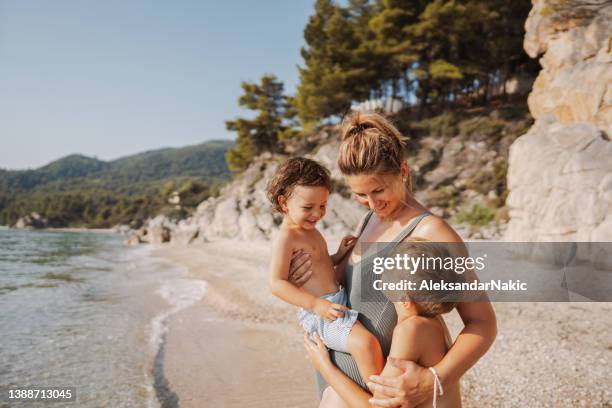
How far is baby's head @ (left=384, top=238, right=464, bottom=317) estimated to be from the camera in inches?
57.2

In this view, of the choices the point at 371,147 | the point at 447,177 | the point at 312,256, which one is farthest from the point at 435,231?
the point at 447,177

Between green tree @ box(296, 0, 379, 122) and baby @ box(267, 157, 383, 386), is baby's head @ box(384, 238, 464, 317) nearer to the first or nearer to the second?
baby @ box(267, 157, 383, 386)

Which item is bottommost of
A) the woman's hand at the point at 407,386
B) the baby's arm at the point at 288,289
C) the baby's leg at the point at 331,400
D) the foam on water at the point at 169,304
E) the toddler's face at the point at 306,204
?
the foam on water at the point at 169,304

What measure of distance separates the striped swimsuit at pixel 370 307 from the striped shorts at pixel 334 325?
0.05 m

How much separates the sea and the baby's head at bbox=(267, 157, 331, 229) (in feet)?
11.7

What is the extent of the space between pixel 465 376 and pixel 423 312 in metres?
3.95

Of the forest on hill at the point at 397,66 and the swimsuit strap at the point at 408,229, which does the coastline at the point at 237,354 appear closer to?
the swimsuit strap at the point at 408,229

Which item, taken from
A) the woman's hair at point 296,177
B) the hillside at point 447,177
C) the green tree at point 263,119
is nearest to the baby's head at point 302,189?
the woman's hair at point 296,177

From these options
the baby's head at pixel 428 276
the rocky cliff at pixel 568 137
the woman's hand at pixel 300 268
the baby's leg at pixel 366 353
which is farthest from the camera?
the rocky cliff at pixel 568 137

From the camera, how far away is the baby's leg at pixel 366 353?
167 centimetres

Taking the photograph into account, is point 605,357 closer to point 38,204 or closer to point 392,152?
point 392,152

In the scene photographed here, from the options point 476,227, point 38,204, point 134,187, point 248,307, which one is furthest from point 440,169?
point 134,187

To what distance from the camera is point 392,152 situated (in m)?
1.75

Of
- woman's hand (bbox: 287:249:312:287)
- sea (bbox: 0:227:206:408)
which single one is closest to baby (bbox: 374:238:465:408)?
woman's hand (bbox: 287:249:312:287)
